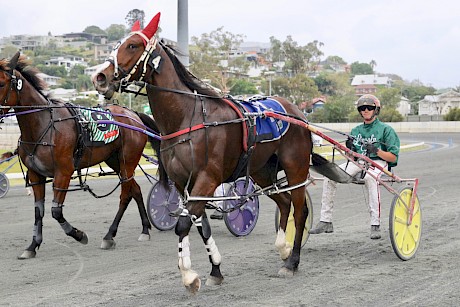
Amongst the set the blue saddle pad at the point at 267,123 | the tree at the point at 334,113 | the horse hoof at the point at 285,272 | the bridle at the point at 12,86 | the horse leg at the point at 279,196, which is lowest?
the tree at the point at 334,113

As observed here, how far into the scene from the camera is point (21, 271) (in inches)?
268

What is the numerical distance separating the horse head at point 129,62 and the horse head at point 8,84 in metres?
2.23

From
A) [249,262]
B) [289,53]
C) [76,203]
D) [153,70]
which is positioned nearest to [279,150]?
[249,262]

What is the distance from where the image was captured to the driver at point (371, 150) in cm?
789

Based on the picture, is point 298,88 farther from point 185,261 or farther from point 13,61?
point 185,261

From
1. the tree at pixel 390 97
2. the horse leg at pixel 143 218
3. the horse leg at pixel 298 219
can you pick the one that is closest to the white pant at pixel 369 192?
the horse leg at pixel 298 219

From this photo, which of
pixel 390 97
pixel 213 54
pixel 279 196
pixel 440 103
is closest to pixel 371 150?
pixel 279 196

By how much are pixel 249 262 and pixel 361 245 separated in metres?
1.59

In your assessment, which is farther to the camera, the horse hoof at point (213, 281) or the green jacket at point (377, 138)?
the green jacket at point (377, 138)

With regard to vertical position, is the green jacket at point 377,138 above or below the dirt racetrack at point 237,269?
above

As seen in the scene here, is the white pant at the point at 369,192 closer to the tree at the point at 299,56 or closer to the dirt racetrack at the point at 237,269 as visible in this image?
the dirt racetrack at the point at 237,269

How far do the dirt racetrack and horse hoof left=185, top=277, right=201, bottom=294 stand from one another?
85 millimetres

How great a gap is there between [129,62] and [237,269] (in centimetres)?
235

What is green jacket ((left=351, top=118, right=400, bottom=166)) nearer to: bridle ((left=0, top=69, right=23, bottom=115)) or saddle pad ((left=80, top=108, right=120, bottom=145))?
saddle pad ((left=80, top=108, right=120, bottom=145))
